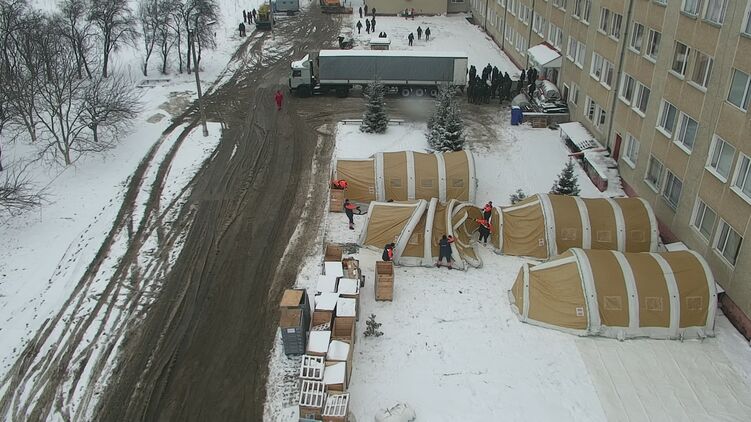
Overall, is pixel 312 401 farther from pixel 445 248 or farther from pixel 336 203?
pixel 336 203

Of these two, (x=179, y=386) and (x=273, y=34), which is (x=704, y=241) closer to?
(x=179, y=386)

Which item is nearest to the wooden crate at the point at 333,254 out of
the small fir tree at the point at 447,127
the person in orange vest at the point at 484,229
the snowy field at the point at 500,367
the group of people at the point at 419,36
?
the snowy field at the point at 500,367

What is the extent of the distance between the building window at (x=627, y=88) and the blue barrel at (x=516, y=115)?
20.3 feet

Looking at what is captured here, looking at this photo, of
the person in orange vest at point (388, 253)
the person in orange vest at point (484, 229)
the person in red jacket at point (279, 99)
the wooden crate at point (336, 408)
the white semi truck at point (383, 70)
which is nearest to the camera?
the wooden crate at point (336, 408)

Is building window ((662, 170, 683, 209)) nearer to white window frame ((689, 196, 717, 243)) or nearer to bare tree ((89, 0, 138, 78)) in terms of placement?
white window frame ((689, 196, 717, 243))

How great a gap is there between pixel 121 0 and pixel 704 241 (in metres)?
35.1

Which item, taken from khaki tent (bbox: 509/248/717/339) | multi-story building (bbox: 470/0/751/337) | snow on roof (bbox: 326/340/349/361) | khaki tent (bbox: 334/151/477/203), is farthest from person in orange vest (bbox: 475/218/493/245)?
snow on roof (bbox: 326/340/349/361)

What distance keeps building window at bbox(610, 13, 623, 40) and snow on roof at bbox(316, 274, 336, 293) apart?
635 inches

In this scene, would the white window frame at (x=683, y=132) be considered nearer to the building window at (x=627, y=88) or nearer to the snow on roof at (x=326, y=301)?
the building window at (x=627, y=88)

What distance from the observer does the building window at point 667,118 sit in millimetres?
19266

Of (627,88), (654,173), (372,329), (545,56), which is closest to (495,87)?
(545,56)

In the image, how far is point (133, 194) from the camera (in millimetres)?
22812

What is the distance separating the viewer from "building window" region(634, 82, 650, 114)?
70.8 ft

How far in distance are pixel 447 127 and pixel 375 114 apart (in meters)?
4.49
